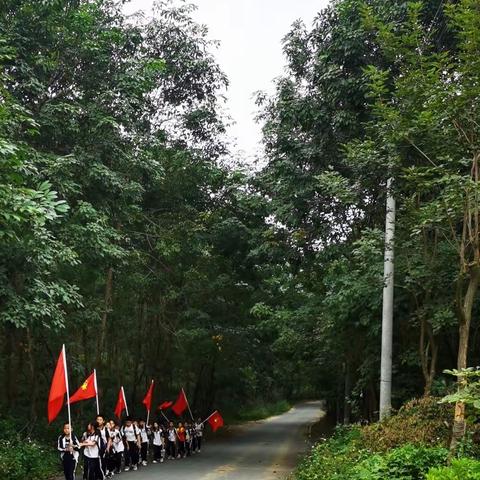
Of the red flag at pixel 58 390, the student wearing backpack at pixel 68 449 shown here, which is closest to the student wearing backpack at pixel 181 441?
the student wearing backpack at pixel 68 449

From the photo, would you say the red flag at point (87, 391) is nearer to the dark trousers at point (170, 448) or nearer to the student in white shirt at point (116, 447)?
the student in white shirt at point (116, 447)

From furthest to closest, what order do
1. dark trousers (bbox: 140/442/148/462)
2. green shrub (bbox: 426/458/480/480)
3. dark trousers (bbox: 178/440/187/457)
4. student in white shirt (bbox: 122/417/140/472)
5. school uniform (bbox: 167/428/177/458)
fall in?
dark trousers (bbox: 178/440/187/457), school uniform (bbox: 167/428/177/458), dark trousers (bbox: 140/442/148/462), student in white shirt (bbox: 122/417/140/472), green shrub (bbox: 426/458/480/480)

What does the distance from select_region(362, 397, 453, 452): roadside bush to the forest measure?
272 mm

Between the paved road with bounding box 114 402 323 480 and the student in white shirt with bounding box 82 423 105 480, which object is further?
the paved road with bounding box 114 402 323 480

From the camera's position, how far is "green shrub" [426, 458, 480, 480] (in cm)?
582

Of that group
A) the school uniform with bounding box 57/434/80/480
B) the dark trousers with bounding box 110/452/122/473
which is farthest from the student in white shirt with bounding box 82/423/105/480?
the dark trousers with bounding box 110/452/122/473

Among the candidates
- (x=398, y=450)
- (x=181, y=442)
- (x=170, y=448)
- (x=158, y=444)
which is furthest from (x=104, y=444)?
(x=398, y=450)

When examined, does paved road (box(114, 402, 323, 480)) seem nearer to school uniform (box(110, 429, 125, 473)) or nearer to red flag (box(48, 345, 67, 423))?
school uniform (box(110, 429, 125, 473))

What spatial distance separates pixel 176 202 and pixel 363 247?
1264cm

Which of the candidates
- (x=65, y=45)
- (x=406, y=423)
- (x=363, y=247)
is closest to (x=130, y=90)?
(x=65, y=45)

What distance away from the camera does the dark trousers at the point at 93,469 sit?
13430 mm

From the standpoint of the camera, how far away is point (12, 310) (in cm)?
1133

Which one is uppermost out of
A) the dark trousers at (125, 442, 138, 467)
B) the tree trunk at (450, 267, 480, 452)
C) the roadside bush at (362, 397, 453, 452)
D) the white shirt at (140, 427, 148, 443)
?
the tree trunk at (450, 267, 480, 452)

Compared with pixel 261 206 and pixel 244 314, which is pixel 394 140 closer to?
pixel 261 206
